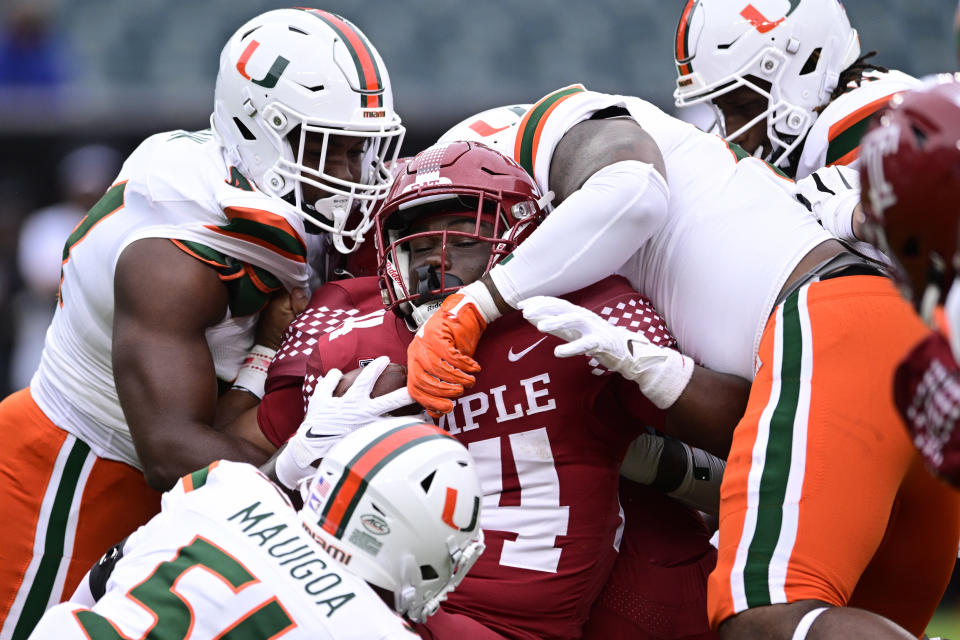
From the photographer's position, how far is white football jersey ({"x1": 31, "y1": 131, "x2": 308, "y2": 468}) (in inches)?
123

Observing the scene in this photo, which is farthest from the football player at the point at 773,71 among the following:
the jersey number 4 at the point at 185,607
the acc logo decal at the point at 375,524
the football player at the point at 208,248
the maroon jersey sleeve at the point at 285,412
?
the jersey number 4 at the point at 185,607

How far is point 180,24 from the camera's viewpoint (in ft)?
30.0

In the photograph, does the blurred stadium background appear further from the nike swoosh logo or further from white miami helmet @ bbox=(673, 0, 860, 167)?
the nike swoosh logo

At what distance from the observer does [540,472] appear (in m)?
2.61

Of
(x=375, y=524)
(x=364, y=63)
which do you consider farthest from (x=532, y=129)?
(x=375, y=524)

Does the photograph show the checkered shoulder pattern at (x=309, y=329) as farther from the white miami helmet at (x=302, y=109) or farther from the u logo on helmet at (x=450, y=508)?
the u logo on helmet at (x=450, y=508)

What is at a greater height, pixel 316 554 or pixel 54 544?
pixel 316 554

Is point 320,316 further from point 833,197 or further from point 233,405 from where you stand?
point 833,197

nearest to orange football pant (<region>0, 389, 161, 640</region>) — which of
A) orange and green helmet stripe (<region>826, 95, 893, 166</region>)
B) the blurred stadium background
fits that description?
orange and green helmet stripe (<region>826, 95, 893, 166</region>)

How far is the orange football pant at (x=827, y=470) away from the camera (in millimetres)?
2311

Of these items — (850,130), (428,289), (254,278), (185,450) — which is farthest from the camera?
(850,130)

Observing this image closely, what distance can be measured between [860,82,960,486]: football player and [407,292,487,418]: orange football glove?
3.42ft

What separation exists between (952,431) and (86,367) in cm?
243

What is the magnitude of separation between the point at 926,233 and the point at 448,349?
45.2 inches
